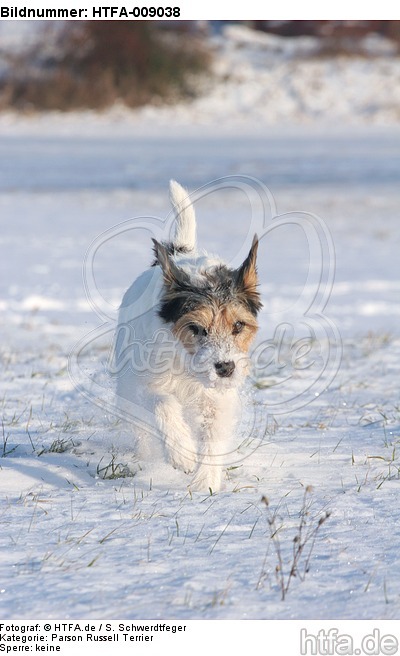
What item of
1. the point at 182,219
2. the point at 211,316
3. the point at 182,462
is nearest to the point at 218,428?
the point at 182,462

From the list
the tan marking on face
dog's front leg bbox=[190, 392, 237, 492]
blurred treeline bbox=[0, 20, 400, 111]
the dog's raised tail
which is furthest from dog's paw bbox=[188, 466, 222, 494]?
blurred treeline bbox=[0, 20, 400, 111]

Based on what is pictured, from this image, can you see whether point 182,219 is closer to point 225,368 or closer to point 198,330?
point 198,330

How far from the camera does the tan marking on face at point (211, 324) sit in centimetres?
483

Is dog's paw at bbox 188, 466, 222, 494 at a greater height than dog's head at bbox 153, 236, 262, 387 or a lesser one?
lesser

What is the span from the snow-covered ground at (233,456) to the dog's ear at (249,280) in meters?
0.89

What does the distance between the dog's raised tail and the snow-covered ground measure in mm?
1130

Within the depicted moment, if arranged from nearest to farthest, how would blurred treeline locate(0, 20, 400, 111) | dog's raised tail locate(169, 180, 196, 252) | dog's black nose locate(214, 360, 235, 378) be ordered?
dog's black nose locate(214, 360, 235, 378) → dog's raised tail locate(169, 180, 196, 252) → blurred treeline locate(0, 20, 400, 111)


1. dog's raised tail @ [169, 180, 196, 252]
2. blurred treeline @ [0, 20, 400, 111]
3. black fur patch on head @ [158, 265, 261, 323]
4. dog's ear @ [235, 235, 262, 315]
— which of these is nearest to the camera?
black fur patch on head @ [158, 265, 261, 323]

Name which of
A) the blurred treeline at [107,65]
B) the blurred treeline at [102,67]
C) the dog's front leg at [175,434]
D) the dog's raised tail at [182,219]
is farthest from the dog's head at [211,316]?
the blurred treeline at [102,67]

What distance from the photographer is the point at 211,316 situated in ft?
16.0

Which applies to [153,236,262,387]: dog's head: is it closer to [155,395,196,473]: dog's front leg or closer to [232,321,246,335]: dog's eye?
[232,321,246,335]: dog's eye

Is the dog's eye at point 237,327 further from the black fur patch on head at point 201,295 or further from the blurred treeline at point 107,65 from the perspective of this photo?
the blurred treeline at point 107,65

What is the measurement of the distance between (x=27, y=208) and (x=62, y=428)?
12219 mm

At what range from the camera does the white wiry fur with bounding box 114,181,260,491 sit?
4.76 metres
